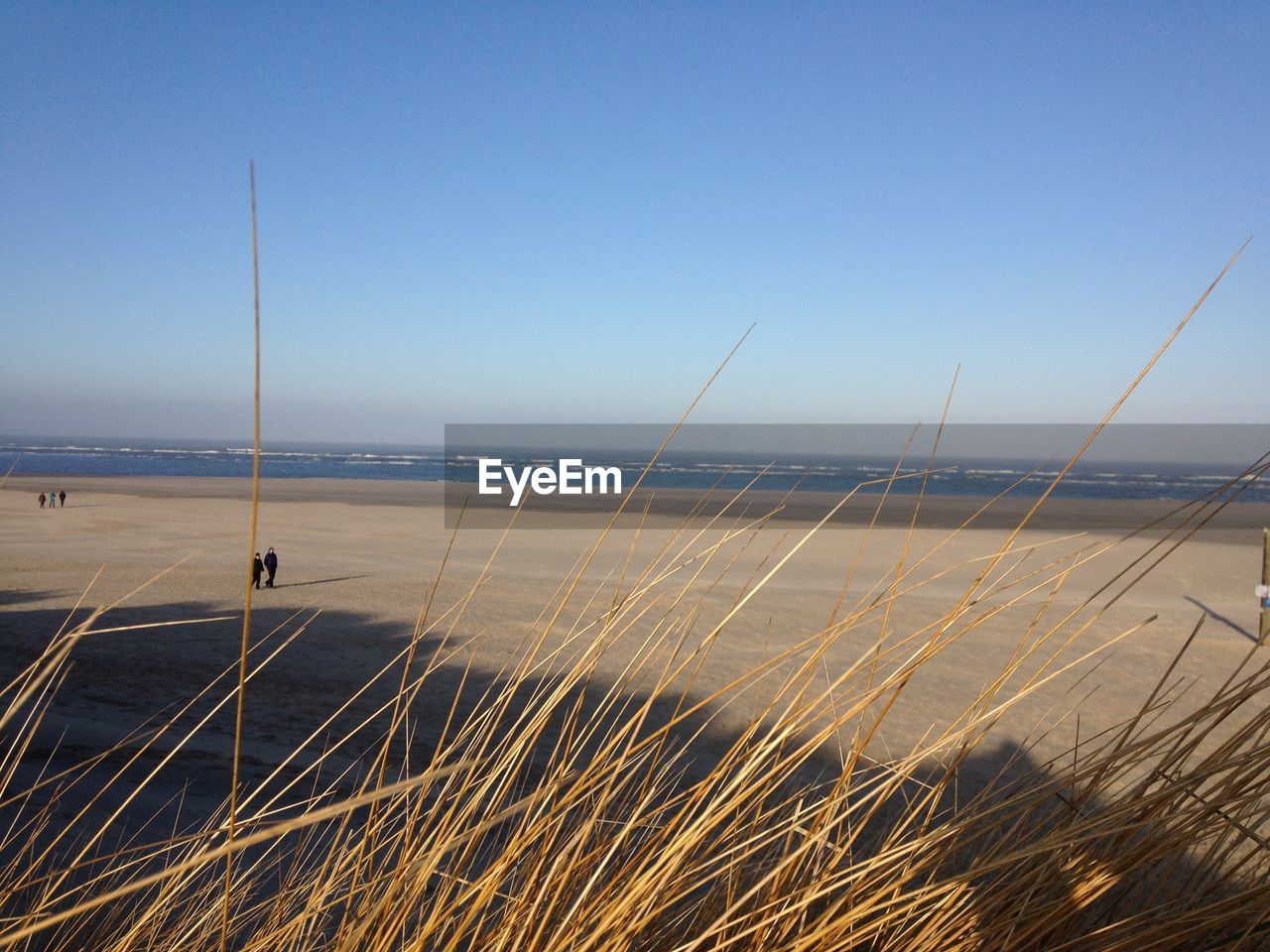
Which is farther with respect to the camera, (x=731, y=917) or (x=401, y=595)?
(x=401, y=595)

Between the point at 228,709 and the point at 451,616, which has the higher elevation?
the point at 228,709

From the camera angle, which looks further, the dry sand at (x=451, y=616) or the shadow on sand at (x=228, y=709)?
the dry sand at (x=451, y=616)

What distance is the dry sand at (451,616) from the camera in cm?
710

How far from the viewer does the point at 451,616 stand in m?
12.0

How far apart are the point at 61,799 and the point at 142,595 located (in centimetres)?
891

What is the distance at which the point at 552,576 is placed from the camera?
1734 cm

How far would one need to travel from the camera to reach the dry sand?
23.3 feet

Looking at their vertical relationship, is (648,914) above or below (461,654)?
above

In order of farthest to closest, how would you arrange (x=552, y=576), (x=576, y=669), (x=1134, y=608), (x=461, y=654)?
(x=552, y=576), (x=1134, y=608), (x=461, y=654), (x=576, y=669)

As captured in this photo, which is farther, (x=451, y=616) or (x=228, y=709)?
(x=451, y=616)

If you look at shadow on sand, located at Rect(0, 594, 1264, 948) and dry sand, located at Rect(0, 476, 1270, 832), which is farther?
dry sand, located at Rect(0, 476, 1270, 832)

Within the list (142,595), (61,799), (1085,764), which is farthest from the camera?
(142,595)

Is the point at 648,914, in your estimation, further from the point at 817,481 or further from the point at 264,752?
the point at 817,481

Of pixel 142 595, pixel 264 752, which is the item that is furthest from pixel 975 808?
pixel 142 595
